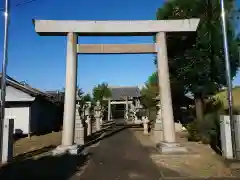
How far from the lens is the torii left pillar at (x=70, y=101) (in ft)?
38.9

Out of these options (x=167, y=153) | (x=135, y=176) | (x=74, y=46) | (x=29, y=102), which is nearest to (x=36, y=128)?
(x=29, y=102)

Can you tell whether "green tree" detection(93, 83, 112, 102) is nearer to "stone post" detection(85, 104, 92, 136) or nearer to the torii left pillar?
"stone post" detection(85, 104, 92, 136)

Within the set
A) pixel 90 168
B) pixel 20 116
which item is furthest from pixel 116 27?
pixel 20 116

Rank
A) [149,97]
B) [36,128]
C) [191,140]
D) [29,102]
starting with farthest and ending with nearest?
[149,97]
[36,128]
[29,102]
[191,140]

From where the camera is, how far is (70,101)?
39.2 feet

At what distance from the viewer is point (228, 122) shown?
10.2m

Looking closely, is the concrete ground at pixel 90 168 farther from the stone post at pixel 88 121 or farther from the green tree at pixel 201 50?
the stone post at pixel 88 121

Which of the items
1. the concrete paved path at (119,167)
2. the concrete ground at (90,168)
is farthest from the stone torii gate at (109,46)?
the concrete paved path at (119,167)

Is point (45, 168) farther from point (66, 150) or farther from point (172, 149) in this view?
point (172, 149)

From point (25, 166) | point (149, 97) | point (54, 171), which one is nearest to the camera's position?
point (54, 171)

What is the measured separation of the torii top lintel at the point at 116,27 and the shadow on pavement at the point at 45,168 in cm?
560

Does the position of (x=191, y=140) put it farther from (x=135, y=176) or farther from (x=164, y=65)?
(x=135, y=176)

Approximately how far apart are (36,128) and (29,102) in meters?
2.83

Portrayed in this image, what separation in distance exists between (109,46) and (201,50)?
23.1 ft
